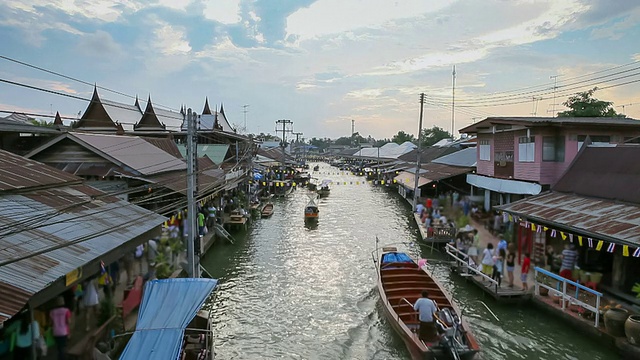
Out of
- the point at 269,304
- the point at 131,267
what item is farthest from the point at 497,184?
the point at 131,267

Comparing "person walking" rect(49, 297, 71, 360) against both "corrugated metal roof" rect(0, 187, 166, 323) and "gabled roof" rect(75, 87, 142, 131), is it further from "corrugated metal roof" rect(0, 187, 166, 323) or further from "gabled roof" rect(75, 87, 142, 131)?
"gabled roof" rect(75, 87, 142, 131)

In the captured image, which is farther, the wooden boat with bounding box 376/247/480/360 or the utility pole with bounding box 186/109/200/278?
the utility pole with bounding box 186/109/200/278

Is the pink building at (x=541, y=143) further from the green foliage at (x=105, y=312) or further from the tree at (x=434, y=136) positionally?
the tree at (x=434, y=136)

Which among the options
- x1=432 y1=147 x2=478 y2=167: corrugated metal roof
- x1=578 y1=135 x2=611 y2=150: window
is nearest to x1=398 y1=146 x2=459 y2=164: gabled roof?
x1=432 y1=147 x2=478 y2=167: corrugated metal roof

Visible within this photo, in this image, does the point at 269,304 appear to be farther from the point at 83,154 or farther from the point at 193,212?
the point at 83,154

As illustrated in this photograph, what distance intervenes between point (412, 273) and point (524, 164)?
894cm

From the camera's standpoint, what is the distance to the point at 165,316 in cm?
962

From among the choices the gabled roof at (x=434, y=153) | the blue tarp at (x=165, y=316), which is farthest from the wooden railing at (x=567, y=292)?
the gabled roof at (x=434, y=153)

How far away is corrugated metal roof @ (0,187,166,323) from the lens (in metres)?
7.50

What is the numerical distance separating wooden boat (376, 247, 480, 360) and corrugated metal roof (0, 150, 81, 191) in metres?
10.6

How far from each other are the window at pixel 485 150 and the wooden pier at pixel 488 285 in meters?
9.11

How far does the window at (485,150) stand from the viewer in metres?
Answer: 26.1

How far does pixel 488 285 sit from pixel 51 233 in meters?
13.6

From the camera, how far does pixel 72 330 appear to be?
452 inches
